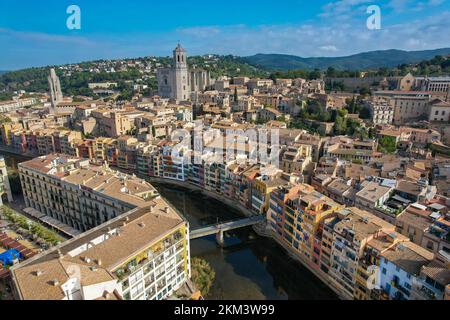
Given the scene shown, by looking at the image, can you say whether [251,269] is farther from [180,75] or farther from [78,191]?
[180,75]

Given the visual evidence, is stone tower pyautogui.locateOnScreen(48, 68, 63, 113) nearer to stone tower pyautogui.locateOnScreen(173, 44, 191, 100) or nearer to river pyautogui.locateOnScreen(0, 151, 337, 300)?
stone tower pyautogui.locateOnScreen(173, 44, 191, 100)

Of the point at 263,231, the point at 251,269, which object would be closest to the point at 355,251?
Answer: the point at 251,269

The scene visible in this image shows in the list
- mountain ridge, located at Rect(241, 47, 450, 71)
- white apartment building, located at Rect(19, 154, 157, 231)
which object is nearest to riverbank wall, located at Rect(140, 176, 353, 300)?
white apartment building, located at Rect(19, 154, 157, 231)

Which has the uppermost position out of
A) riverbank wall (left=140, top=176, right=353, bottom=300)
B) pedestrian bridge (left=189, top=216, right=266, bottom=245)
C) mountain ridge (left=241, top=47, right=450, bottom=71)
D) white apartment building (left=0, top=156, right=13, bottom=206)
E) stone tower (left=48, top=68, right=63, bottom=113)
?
mountain ridge (left=241, top=47, right=450, bottom=71)

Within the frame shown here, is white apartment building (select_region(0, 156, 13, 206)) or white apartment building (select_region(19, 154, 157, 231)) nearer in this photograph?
white apartment building (select_region(19, 154, 157, 231))

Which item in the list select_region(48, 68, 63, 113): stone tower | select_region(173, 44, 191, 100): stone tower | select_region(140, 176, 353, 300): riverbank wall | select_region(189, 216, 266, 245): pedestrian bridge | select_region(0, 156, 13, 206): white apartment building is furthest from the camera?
select_region(173, 44, 191, 100): stone tower

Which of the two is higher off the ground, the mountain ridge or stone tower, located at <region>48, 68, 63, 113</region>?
the mountain ridge

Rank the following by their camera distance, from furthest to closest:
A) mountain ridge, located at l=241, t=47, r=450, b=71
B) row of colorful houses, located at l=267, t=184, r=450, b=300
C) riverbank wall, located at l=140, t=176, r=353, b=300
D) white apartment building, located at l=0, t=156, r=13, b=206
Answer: mountain ridge, located at l=241, t=47, r=450, b=71 < white apartment building, located at l=0, t=156, r=13, b=206 < riverbank wall, located at l=140, t=176, r=353, b=300 < row of colorful houses, located at l=267, t=184, r=450, b=300

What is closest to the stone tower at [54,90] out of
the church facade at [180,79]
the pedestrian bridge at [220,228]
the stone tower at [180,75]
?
the church facade at [180,79]
